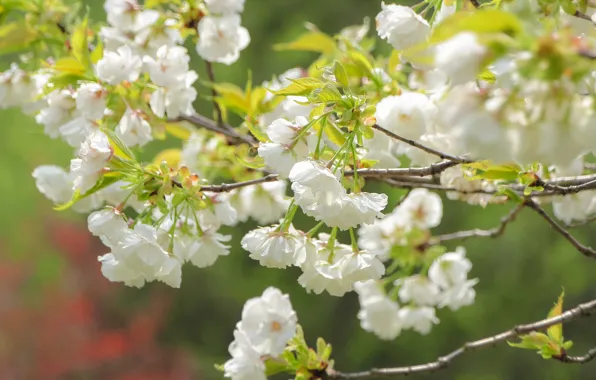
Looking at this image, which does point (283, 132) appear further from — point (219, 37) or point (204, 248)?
point (219, 37)

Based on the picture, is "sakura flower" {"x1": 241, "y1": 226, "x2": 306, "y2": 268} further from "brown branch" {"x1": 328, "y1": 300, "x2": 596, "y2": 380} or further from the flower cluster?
the flower cluster

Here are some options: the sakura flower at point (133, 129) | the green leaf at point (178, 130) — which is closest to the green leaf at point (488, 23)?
the sakura flower at point (133, 129)

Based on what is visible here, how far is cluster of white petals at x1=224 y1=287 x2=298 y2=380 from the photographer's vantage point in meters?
0.85

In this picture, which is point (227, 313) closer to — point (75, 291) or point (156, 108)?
point (75, 291)

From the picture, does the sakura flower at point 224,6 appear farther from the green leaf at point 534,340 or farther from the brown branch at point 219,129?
the green leaf at point 534,340

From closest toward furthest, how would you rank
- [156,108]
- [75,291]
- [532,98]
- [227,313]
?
1. [532,98]
2. [156,108]
3. [227,313]
4. [75,291]

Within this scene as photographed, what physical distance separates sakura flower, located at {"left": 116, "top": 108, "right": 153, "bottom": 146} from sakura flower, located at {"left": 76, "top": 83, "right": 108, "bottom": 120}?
3 cm

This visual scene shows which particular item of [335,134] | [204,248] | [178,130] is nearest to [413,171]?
[335,134]

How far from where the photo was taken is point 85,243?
186 inches

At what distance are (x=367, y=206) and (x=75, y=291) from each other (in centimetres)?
434

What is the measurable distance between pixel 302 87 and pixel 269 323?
1.11 feet

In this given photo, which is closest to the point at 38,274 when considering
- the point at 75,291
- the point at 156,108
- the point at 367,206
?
the point at 75,291

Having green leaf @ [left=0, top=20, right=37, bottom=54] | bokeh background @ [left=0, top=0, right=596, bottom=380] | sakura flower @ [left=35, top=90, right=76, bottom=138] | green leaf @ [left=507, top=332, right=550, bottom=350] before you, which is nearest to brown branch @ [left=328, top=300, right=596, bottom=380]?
green leaf @ [left=507, top=332, right=550, bottom=350]

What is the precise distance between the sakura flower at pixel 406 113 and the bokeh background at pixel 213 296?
8.70 feet
